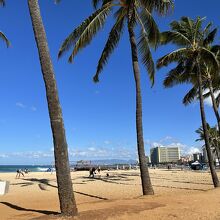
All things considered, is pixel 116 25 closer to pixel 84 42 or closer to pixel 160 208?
pixel 84 42

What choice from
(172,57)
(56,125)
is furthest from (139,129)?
(172,57)

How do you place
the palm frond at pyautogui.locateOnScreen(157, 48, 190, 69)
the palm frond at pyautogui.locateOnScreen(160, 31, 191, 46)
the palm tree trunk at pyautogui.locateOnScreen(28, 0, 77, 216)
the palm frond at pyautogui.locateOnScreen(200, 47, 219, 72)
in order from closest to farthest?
1. the palm tree trunk at pyautogui.locateOnScreen(28, 0, 77, 216)
2. the palm frond at pyautogui.locateOnScreen(200, 47, 219, 72)
3. the palm frond at pyautogui.locateOnScreen(157, 48, 190, 69)
4. the palm frond at pyautogui.locateOnScreen(160, 31, 191, 46)

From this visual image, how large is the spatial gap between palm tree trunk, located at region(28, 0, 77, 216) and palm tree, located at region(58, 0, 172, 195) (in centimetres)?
514

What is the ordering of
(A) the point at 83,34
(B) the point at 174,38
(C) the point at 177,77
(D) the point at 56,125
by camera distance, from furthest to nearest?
(C) the point at 177,77 → (B) the point at 174,38 → (A) the point at 83,34 → (D) the point at 56,125

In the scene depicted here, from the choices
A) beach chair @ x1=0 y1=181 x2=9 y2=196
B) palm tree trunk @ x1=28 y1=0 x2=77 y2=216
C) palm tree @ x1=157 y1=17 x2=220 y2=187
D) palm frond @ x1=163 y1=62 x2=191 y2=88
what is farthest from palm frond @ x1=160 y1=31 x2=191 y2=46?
palm tree trunk @ x1=28 y1=0 x2=77 y2=216

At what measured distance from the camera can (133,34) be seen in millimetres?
17469

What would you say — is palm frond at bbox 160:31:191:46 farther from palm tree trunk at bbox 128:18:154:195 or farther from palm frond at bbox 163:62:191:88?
palm tree trunk at bbox 128:18:154:195

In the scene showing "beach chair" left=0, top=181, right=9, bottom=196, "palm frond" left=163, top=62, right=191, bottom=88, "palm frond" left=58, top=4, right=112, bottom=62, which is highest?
"palm frond" left=163, top=62, right=191, bottom=88

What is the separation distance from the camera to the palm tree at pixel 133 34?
52.6 feet

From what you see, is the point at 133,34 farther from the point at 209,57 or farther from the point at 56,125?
the point at 56,125

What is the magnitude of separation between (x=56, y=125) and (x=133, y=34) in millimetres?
8746

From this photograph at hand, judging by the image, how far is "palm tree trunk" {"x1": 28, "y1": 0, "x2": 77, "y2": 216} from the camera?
9789 millimetres

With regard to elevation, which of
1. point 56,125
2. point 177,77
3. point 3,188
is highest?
point 177,77

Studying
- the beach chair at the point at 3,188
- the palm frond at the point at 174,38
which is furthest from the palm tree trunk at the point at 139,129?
the beach chair at the point at 3,188
